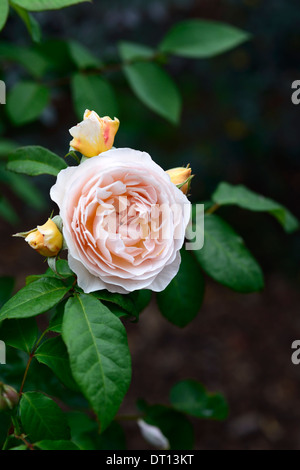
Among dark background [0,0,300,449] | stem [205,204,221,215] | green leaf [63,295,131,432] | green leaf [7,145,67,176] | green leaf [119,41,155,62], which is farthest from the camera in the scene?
dark background [0,0,300,449]

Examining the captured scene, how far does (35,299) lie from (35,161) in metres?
0.28

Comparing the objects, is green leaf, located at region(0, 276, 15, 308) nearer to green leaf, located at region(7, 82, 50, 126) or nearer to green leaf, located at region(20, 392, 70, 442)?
green leaf, located at region(20, 392, 70, 442)

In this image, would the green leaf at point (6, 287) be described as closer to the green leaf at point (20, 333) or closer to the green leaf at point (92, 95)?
the green leaf at point (20, 333)

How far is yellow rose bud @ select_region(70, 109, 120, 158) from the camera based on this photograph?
2.49 ft

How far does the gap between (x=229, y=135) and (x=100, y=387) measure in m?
2.20

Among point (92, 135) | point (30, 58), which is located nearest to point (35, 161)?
point (92, 135)

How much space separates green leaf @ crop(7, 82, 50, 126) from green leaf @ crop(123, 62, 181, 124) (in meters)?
0.27

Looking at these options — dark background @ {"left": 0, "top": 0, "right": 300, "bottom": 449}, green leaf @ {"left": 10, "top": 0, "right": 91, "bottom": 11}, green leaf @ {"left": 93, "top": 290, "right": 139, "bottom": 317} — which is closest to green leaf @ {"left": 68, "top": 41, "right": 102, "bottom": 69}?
green leaf @ {"left": 10, "top": 0, "right": 91, "bottom": 11}

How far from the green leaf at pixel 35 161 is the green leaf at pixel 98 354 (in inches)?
10.3

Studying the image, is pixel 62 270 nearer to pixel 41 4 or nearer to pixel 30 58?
pixel 41 4

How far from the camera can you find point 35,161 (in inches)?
35.7

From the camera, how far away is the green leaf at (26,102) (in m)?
1.41

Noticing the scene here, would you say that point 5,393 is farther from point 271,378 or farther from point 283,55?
point 283,55
